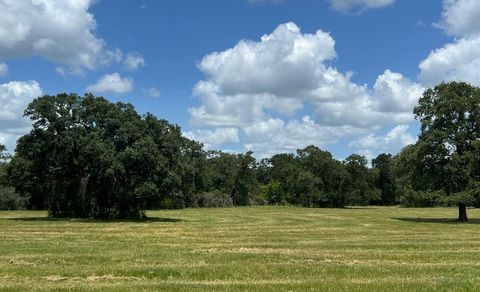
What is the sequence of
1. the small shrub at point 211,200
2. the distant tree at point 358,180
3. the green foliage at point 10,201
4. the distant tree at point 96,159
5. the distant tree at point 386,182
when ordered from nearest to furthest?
1. the distant tree at point 96,159
2. the green foliage at point 10,201
3. the small shrub at point 211,200
4. the distant tree at point 358,180
5. the distant tree at point 386,182

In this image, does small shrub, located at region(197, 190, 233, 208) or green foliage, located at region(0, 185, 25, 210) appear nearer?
green foliage, located at region(0, 185, 25, 210)

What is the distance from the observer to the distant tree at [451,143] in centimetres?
4731

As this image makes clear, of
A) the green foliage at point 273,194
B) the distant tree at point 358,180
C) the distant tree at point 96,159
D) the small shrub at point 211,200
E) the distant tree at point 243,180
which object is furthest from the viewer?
the green foliage at point 273,194

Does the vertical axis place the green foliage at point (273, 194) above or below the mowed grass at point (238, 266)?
above

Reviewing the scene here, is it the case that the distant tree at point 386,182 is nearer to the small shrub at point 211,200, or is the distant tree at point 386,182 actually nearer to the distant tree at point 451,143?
the small shrub at point 211,200

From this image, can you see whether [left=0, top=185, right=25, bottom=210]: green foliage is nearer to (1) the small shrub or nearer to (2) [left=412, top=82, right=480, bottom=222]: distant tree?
(1) the small shrub

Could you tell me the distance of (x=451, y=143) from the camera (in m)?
48.8

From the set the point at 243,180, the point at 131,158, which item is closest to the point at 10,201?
the point at 131,158

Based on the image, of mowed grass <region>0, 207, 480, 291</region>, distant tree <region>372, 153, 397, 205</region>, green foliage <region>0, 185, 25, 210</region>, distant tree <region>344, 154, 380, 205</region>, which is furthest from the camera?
distant tree <region>372, 153, 397, 205</region>

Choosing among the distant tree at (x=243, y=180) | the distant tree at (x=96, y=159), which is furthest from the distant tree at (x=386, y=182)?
the distant tree at (x=96, y=159)

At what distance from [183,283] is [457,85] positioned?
45086mm

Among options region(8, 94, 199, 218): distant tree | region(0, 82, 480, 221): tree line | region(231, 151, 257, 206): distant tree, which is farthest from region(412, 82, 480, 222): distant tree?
region(231, 151, 257, 206): distant tree

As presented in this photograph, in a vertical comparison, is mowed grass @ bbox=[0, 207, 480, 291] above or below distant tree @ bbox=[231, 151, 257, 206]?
below

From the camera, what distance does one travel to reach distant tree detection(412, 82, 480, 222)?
1863 inches
